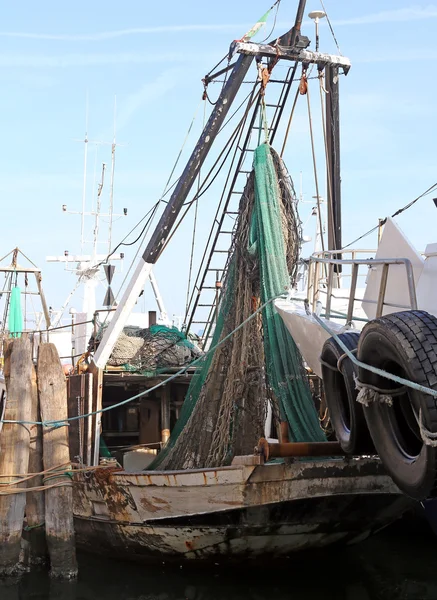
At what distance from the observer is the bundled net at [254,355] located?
809 centimetres

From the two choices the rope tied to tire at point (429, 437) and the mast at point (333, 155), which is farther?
the mast at point (333, 155)

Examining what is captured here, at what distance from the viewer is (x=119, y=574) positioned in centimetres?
860

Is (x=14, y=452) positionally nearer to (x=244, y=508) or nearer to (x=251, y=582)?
(x=244, y=508)

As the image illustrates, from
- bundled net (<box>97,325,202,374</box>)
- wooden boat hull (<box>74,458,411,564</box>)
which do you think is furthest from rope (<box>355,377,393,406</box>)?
bundled net (<box>97,325,202,374</box>)

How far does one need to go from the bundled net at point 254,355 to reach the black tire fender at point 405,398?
240 centimetres

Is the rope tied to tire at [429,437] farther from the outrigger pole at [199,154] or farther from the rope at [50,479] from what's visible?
the outrigger pole at [199,154]

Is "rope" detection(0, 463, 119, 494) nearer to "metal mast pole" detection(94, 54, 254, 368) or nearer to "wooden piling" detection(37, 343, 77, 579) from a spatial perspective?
"wooden piling" detection(37, 343, 77, 579)

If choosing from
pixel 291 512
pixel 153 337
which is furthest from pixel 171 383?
pixel 291 512

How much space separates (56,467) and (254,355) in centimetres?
255

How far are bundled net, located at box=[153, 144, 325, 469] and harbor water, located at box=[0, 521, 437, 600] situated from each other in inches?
48.4

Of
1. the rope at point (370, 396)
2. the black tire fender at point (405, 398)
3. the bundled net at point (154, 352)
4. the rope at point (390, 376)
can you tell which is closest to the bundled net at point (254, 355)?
the rope at point (390, 376)

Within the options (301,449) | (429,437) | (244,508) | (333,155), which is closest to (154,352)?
(333,155)

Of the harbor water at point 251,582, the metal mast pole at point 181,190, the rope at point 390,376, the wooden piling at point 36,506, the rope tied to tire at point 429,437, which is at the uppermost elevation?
the metal mast pole at point 181,190

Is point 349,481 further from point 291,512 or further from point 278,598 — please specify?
point 278,598
